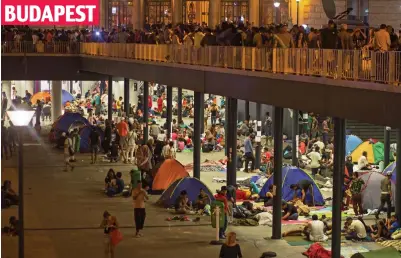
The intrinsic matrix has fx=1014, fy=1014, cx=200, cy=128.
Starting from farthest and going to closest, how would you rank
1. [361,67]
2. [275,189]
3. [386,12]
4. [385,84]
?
[386,12]
[275,189]
[361,67]
[385,84]

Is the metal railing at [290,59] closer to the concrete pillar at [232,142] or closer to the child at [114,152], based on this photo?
the concrete pillar at [232,142]

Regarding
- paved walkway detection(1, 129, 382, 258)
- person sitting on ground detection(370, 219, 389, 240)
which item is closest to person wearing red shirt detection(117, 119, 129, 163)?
paved walkway detection(1, 129, 382, 258)

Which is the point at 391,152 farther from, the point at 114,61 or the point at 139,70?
the point at 114,61

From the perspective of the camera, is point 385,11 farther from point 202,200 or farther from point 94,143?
point 202,200

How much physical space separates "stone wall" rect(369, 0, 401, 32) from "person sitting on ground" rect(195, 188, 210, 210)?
17031 mm

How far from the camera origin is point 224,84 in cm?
2759

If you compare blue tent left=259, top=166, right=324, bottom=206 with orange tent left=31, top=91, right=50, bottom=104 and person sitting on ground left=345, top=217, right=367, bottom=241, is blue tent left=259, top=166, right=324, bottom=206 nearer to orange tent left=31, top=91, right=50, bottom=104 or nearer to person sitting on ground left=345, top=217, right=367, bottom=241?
person sitting on ground left=345, top=217, right=367, bottom=241

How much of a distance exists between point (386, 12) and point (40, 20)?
16.7 meters

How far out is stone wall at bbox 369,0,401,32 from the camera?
1670 inches

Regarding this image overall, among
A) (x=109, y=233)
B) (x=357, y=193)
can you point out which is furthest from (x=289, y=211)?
(x=109, y=233)

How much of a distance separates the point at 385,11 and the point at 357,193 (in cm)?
1674

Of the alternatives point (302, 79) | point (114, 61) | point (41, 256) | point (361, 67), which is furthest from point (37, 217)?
point (114, 61)

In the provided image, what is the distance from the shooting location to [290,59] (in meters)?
22.1

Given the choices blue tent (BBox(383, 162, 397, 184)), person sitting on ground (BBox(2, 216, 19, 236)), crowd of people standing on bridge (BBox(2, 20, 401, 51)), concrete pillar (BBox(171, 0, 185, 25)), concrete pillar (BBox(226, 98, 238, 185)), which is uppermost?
concrete pillar (BBox(171, 0, 185, 25))
